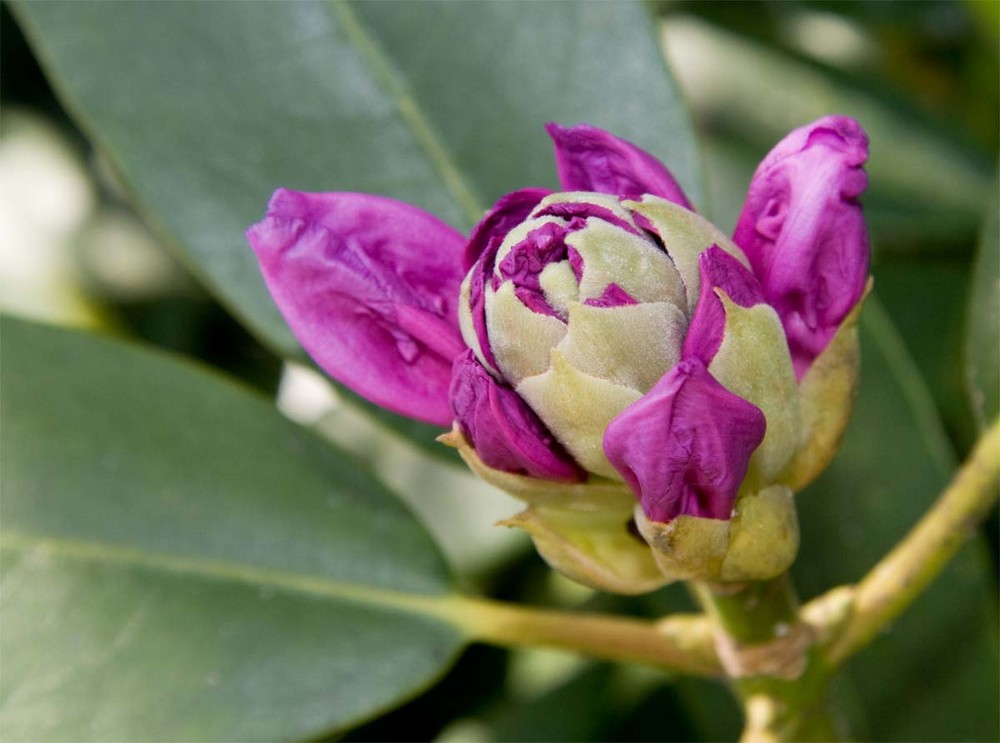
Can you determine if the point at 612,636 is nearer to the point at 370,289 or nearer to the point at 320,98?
the point at 370,289

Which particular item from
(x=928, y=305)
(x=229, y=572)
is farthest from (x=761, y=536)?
(x=928, y=305)

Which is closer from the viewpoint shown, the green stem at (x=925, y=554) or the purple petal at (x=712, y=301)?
the purple petal at (x=712, y=301)

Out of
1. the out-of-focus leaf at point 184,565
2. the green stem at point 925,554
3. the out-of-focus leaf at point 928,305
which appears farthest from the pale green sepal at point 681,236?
the out-of-focus leaf at point 928,305

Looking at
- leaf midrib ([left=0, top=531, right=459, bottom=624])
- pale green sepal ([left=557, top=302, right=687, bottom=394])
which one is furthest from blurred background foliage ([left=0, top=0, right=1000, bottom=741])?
pale green sepal ([left=557, top=302, right=687, bottom=394])

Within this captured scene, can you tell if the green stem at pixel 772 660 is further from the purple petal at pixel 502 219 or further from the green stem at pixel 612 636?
the purple petal at pixel 502 219

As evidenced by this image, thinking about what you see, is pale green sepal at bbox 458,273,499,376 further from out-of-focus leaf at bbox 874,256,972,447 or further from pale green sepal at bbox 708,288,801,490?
out-of-focus leaf at bbox 874,256,972,447

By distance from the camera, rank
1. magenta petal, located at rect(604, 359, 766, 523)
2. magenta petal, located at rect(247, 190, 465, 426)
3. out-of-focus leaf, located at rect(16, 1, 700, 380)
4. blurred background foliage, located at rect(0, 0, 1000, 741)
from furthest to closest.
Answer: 1. blurred background foliage, located at rect(0, 0, 1000, 741)
2. out-of-focus leaf, located at rect(16, 1, 700, 380)
3. magenta petal, located at rect(247, 190, 465, 426)
4. magenta petal, located at rect(604, 359, 766, 523)
